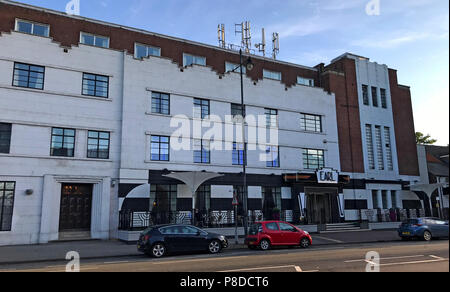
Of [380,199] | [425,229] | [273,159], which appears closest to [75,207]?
[273,159]

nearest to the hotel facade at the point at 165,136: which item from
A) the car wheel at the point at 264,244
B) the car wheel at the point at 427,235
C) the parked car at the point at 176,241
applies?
the car wheel at the point at 264,244

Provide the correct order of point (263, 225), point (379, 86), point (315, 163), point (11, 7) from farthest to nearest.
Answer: point (379, 86) → point (315, 163) → point (11, 7) → point (263, 225)

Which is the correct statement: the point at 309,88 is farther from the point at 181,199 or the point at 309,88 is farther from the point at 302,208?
the point at 181,199

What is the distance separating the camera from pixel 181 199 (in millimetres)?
24703

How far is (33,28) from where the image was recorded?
24.6 metres

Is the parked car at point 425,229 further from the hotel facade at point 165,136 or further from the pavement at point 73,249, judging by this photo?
the hotel facade at point 165,136

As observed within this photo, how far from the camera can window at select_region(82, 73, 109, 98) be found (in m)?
23.5

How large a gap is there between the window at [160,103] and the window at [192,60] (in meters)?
4.96

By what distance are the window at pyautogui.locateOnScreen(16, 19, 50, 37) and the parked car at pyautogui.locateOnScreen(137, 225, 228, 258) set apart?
712 inches

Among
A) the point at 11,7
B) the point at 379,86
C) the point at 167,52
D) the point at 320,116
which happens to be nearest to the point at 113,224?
the point at 167,52

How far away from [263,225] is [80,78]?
15.9 meters

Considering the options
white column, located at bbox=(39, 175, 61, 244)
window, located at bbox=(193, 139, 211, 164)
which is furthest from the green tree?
white column, located at bbox=(39, 175, 61, 244)

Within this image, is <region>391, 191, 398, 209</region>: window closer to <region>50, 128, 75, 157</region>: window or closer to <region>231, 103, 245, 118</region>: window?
<region>231, 103, 245, 118</region>: window

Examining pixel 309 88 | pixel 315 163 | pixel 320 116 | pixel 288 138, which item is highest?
pixel 309 88
